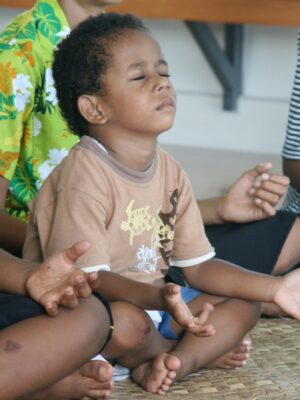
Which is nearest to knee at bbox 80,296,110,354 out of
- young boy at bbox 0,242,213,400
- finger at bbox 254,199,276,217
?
young boy at bbox 0,242,213,400

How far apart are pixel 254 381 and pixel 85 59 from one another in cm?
45

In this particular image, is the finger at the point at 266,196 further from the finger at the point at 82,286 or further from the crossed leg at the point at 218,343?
the finger at the point at 82,286

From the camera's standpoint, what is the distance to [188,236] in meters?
1.41

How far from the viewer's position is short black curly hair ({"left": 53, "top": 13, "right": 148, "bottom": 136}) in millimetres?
1345

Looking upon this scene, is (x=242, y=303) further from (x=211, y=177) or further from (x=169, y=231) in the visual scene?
(x=211, y=177)

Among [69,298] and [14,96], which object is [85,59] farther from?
[69,298]

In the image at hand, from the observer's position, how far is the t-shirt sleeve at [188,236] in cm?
140

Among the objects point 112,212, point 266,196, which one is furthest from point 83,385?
point 266,196

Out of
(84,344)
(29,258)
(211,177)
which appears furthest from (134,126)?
(211,177)

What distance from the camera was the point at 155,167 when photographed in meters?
1.36

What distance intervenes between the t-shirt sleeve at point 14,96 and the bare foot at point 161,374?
13.6 inches

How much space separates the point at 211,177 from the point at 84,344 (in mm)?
2010

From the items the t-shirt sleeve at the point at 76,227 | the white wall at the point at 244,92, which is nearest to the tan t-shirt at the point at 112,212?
the t-shirt sleeve at the point at 76,227

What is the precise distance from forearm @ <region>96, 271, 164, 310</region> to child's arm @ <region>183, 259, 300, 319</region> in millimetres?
184
